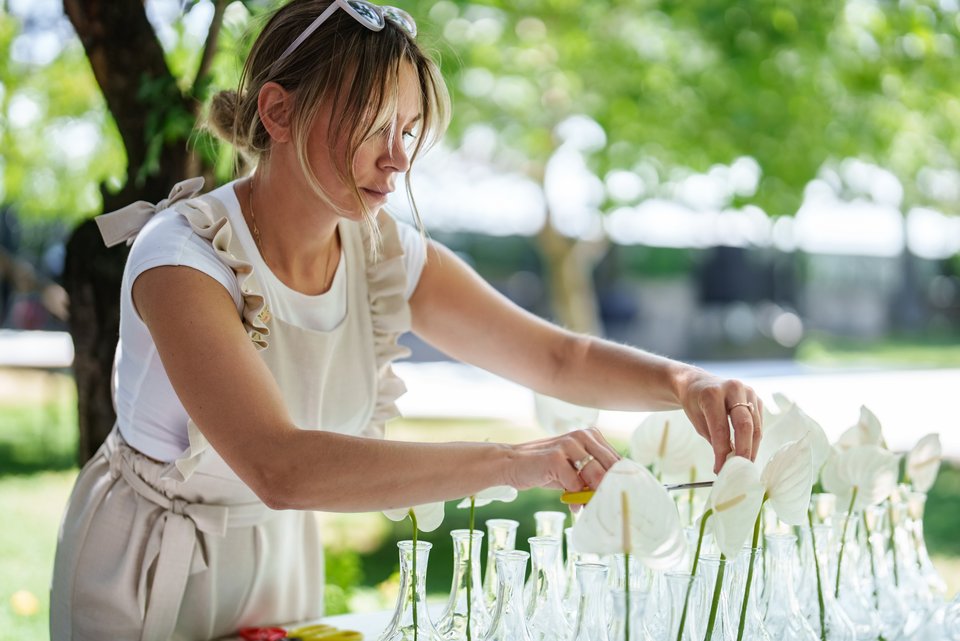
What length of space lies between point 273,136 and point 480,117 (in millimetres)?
5468

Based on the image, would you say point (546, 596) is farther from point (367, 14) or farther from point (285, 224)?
point (367, 14)

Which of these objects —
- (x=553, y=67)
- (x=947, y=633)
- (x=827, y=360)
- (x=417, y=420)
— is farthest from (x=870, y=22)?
(x=827, y=360)

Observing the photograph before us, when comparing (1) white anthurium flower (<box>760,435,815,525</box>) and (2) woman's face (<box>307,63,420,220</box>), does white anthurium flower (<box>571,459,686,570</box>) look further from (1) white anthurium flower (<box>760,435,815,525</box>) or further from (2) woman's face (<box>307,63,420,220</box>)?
(2) woman's face (<box>307,63,420,220</box>)

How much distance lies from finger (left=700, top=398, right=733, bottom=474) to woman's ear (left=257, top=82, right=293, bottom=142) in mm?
728

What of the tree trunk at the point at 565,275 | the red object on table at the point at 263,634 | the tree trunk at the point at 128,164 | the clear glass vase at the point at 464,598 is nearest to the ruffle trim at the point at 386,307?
the red object on table at the point at 263,634

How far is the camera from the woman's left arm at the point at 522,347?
1796 mm

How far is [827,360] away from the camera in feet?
Answer: 53.4

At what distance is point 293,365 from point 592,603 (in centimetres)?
65

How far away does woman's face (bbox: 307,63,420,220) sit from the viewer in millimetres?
1468

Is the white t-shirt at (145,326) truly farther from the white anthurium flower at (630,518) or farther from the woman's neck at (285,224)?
the white anthurium flower at (630,518)

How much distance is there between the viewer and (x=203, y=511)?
5.42 feet

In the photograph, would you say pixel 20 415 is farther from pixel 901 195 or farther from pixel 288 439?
pixel 901 195

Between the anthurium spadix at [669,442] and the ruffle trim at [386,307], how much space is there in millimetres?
427

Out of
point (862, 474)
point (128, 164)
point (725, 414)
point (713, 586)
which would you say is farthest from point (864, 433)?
point (128, 164)
